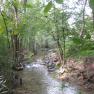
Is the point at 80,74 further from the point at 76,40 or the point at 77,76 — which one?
the point at 76,40

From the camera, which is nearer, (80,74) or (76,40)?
(76,40)

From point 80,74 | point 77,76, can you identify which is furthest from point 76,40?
point 77,76

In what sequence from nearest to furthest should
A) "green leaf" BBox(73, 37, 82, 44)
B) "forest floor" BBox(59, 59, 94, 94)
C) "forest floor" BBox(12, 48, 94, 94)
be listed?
1. "green leaf" BBox(73, 37, 82, 44)
2. "forest floor" BBox(12, 48, 94, 94)
3. "forest floor" BBox(59, 59, 94, 94)

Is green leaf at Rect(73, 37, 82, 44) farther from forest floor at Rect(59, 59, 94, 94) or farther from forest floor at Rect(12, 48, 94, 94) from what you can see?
forest floor at Rect(59, 59, 94, 94)

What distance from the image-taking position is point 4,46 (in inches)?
437

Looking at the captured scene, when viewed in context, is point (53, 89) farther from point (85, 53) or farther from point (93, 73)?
point (85, 53)

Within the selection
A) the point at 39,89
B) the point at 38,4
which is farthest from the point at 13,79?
the point at 38,4

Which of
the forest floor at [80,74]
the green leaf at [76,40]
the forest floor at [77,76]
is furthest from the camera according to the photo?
the forest floor at [80,74]

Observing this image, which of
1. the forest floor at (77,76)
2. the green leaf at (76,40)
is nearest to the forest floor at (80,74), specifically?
the forest floor at (77,76)

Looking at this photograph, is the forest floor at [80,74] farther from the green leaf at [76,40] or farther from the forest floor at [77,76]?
the green leaf at [76,40]

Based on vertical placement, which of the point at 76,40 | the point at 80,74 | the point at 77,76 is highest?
the point at 76,40

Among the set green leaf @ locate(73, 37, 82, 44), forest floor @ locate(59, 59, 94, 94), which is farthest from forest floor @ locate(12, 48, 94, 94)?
green leaf @ locate(73, 37, 82, 44)

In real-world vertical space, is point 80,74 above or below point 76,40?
below

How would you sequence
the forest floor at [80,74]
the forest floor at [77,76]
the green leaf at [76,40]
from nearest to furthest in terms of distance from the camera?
1. the green leaf at [76,40]
2. the forest floor at [77,76]
3. the forest floor at [80,74]
